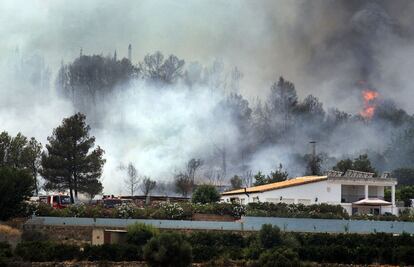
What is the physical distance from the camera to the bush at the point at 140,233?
107 ft

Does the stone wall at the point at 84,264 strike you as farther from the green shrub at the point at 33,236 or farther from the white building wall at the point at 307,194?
the white building wall at the point at 307,194

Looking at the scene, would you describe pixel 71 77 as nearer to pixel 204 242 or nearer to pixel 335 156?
pixel 335 156

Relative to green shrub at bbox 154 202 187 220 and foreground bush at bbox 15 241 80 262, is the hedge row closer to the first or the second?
foreground bush at bbox 15 241 80 262

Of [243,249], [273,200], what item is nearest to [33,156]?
[273,200]

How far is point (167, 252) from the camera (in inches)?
1058

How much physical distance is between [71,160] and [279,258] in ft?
86.8

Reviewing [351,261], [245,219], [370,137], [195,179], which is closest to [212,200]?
[245,219]

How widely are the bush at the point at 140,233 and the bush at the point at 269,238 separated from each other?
5.30 meters

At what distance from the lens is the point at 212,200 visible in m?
50.5

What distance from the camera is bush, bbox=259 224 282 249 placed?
32938 mm

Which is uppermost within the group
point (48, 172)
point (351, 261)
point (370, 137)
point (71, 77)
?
point (71, 77)

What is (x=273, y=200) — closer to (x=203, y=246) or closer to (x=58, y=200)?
(x=58, y=200)

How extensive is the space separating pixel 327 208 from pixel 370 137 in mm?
58939

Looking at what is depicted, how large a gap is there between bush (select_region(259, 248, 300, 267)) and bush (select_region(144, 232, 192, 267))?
3.53 m
